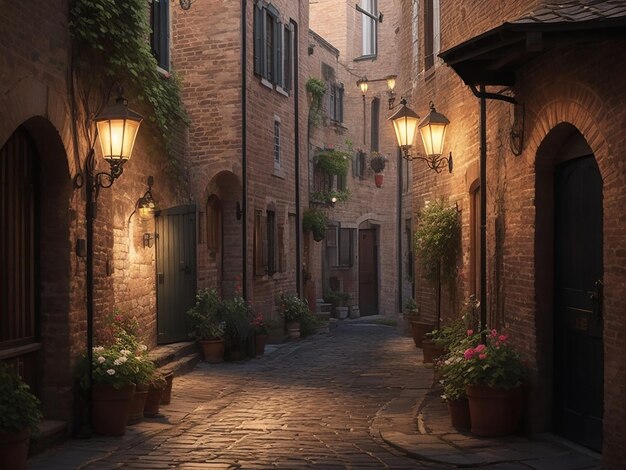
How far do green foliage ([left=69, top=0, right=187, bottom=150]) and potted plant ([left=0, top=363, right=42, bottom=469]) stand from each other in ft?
11.5

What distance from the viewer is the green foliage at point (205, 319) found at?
14.1 metres

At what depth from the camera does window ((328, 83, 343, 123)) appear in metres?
26.1

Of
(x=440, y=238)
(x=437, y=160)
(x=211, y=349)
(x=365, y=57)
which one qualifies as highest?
(x=365, y=57)

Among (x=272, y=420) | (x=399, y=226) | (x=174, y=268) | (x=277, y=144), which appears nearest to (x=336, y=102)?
(x=399, y=226)

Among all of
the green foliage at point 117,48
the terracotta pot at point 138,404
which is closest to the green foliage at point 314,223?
the green foliage at point 117,48

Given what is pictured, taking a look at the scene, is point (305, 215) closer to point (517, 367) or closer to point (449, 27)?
point (449, 27)

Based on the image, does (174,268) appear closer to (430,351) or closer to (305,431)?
(430,351)

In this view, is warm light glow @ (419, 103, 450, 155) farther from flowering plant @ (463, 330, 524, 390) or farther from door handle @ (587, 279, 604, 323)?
door handle @ (587, 279, 604, 323)

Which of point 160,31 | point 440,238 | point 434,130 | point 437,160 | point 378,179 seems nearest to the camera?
point 434,130

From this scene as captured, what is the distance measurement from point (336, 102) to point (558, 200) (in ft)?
63.1

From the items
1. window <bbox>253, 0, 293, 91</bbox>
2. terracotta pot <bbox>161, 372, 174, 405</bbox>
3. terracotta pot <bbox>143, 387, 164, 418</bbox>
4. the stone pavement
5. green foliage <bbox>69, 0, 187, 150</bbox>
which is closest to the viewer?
the stone pavement

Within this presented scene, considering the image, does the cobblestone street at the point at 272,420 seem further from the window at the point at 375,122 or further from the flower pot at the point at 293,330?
the window at the point at 375,122

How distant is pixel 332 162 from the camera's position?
2453cm

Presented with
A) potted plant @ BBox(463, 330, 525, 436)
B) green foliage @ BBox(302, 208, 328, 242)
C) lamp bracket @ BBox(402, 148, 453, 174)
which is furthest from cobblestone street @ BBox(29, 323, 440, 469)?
green foliage @ BBox(302, 208, 328, 242)
